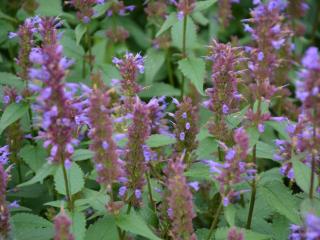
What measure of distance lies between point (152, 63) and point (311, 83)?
3079 millimetres

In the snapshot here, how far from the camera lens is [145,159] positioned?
3611 millimetres

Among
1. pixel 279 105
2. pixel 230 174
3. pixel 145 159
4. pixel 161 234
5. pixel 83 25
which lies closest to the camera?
pixel 230 174

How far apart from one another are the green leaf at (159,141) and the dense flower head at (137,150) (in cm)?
24

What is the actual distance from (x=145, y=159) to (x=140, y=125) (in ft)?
0.88

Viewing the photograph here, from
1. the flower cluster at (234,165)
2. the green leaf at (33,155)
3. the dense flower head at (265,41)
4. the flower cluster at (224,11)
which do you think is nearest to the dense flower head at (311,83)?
the flower cluster at (234,165)

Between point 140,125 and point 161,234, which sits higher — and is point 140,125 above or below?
above

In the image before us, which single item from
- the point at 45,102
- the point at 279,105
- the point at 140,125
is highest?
the point at 45,102

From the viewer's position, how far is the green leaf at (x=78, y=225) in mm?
3436

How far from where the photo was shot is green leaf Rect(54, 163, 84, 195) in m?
3.80

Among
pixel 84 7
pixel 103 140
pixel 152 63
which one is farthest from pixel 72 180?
pixel 152 63

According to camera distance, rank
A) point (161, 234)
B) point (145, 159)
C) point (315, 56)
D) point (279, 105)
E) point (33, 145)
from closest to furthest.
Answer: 1. point (315, 56)
2. point (145, 159)
3. point (161, 234)
4. point (33, 145)
5. point (279, 105)

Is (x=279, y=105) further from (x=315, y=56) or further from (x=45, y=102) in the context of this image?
(x=45, y=102)

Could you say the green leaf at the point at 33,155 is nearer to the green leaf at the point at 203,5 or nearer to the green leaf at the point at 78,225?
the green leaf at the point at 78,225

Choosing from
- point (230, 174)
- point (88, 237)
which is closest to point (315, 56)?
point (230, 174)
